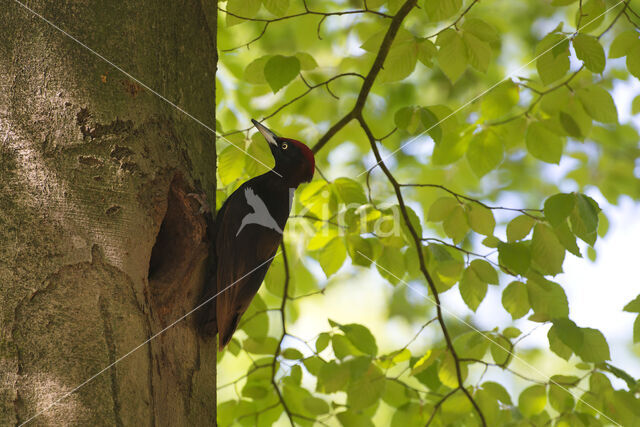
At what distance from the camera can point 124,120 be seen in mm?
1771

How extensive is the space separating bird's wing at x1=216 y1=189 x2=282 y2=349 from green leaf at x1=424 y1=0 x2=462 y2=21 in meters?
1.15

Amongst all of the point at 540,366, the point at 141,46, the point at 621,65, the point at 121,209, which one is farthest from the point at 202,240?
the point at 540,366

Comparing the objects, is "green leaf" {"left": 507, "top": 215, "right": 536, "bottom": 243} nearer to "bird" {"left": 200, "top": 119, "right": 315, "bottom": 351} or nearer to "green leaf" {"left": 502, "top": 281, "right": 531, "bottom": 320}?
"green leaf" {"left": 502, "top": 281, "right": 531, "bottom": 320}

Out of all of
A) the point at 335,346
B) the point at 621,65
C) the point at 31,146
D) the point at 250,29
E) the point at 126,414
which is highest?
the point at 250,29

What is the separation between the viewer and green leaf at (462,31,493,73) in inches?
103

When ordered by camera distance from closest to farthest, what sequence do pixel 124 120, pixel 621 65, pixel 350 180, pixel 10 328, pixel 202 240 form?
1. pixel 10 328
2. pixel 124 120
3. pixel 202 240
4. pixel 350 180
5. pixel 621 65

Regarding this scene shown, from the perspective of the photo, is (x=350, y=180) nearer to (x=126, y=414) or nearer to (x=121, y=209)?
(x=121, y=209)

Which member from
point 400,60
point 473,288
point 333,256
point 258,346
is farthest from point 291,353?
point 400,60

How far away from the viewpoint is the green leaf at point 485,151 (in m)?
2.92

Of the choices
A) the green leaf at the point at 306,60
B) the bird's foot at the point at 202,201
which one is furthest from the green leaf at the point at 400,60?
the bird's foot at the point at 202,201

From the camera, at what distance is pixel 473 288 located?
9.02 feet

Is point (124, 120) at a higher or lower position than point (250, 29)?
lower

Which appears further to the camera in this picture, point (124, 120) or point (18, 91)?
point (124, 120)

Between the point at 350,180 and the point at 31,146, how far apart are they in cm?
160
